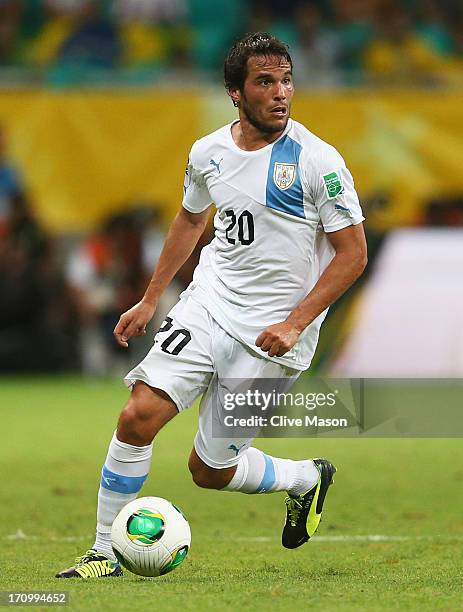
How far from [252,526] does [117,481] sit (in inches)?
68.3

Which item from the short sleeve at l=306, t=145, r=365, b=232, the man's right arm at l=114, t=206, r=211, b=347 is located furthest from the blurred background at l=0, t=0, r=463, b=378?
the short sleeve at l=306, t=145, r=365, b=232

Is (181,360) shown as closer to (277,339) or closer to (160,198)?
(277,339)

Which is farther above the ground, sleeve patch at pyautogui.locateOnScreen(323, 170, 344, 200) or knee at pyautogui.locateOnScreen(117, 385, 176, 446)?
sleeve patch at pyautogui.locateOnScreen(323, 170, 344, 200)

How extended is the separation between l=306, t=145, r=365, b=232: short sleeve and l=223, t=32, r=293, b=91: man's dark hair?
0.50 m

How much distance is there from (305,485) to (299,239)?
4.26 feet

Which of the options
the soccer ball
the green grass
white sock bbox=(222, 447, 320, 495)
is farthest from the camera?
white sock bbox=(222, 447, 320, 495)

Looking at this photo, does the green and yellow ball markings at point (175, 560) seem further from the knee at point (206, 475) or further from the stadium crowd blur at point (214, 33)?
the stadium crowd blur at point (214, 33)

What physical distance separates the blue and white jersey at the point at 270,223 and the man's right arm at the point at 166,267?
0.20 meters

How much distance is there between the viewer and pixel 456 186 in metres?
15.3

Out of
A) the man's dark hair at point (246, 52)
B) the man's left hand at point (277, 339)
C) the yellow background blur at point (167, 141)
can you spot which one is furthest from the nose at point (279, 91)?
the yellow background blur at point (167, 141)

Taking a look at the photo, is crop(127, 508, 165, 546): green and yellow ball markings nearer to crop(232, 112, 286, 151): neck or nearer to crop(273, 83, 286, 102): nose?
crop(232, 112, 286, 151): neck

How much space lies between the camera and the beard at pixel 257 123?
5.70 m

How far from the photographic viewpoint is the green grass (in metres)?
5.12

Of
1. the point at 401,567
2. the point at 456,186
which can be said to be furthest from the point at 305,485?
the point at 456,186
